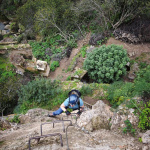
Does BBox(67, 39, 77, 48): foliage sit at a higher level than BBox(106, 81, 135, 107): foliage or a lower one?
higher

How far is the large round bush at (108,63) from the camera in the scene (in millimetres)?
9438

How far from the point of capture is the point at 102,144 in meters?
3.19

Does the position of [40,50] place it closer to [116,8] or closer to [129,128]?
[116,8]

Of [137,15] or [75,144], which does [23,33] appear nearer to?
[137,15]

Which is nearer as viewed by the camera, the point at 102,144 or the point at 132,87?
the point at 102,144

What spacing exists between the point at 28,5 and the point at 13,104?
12.3 meters

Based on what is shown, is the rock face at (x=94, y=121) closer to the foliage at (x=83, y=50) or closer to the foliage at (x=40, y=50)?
the foliage at (x=83, y=50)

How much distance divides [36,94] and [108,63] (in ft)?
18.2

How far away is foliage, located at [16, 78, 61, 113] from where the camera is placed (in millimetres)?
9195

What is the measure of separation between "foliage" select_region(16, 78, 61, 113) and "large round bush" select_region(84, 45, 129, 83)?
3.09m

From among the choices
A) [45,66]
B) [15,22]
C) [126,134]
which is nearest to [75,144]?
[126,134]

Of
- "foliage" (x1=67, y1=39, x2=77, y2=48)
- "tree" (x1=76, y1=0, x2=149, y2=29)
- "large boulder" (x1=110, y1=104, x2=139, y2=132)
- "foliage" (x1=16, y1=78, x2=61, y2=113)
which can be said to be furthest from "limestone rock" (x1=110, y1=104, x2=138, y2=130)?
"foliage" (x1=67, y1=39, x2=77, y2=48)

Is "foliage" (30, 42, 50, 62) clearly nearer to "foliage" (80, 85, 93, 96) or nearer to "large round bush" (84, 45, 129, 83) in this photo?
"large round bush" (84, 45, 129, 83)

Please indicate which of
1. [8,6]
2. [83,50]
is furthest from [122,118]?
[8,6]
